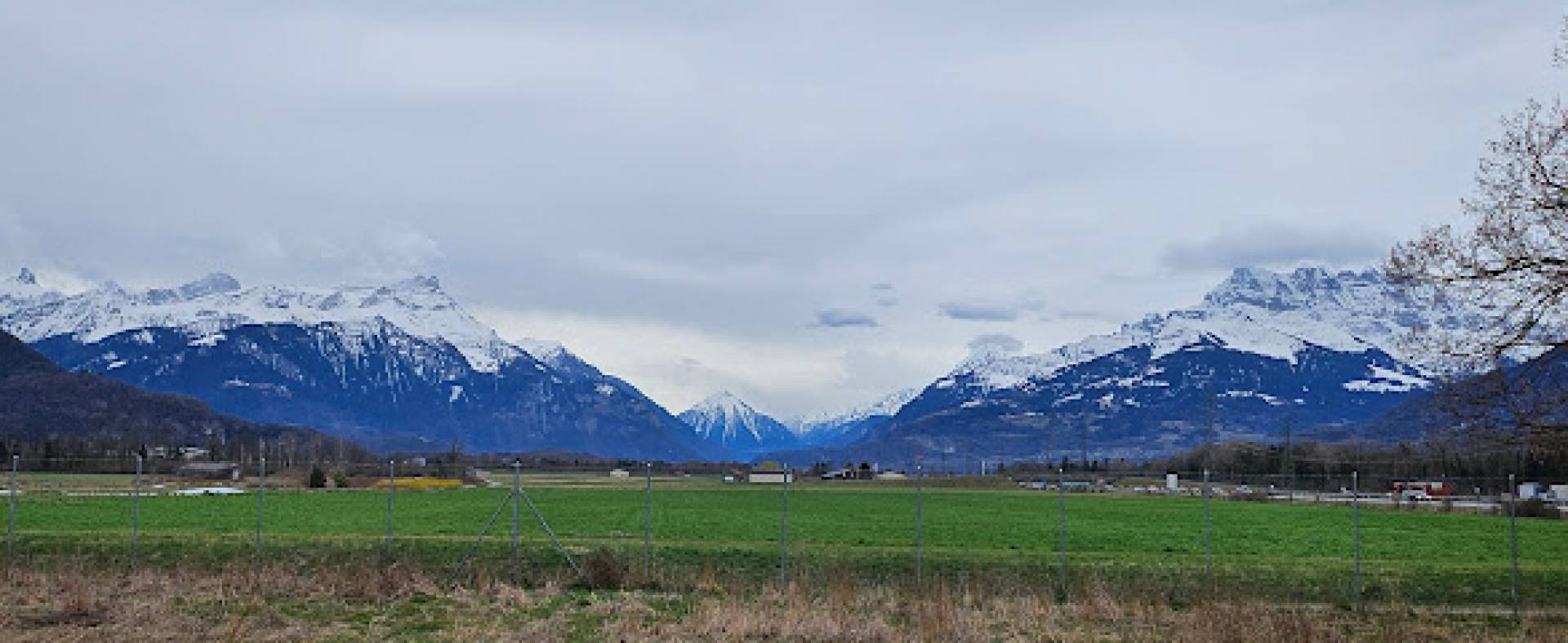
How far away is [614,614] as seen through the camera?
71.5 ft

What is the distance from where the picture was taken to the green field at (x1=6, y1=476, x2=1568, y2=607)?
2984 cm

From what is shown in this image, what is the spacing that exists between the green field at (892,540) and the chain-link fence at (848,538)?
0.15m

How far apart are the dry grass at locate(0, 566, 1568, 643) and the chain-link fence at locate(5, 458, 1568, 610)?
1723mm

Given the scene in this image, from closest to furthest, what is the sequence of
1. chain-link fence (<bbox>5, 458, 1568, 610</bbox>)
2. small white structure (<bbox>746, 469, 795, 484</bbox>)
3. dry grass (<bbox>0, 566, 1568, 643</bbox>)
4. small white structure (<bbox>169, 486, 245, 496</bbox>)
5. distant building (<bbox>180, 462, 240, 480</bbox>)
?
dry grass (<bbox>0, 566, 1568, 643</bbox>) < chain-link fence (<bbox>5, 458, 1568, 610</bbox>) < small white structure (<bbox>169, 486, 245, 496</bbox>) < distant building (<bbox>180, 462, 240, 480</bbox>) < small white structure (<bbox>746, 469, 795, 484</bbox>)

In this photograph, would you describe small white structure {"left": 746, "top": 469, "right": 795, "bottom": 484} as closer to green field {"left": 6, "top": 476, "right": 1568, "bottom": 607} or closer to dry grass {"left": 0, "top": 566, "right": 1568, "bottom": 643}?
green field {"left": 6, "top": 476, "right": 1568, "bottom": 607}

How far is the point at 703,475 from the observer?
484ft

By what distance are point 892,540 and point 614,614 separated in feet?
70.7

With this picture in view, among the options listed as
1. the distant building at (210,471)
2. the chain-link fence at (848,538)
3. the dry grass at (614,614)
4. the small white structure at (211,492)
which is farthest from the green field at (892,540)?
the distant building at (210,471)

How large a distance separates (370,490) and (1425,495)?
244 feet

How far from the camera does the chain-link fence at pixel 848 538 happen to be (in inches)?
1116

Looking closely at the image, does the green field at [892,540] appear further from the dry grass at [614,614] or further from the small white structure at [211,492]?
the small white structure at [211,492]

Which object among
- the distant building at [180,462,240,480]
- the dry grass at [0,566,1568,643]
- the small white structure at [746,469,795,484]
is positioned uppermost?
the dry grass at [0,566,1568,643]

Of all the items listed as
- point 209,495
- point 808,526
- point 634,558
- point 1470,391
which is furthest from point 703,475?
point 1470,391

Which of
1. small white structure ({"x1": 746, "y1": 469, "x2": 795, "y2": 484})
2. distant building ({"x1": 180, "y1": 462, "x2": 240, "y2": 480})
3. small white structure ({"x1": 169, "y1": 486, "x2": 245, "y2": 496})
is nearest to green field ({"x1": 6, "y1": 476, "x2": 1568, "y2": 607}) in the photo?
small white structure ({"x1": 169, "y1": 486, "x2": 245, "y2": 496})
